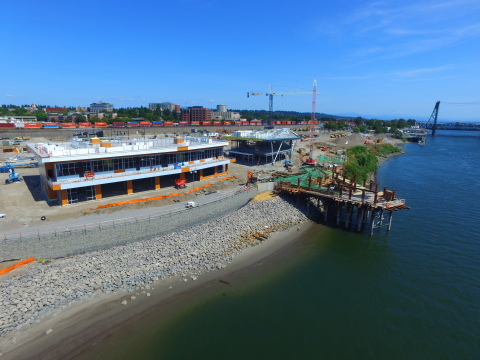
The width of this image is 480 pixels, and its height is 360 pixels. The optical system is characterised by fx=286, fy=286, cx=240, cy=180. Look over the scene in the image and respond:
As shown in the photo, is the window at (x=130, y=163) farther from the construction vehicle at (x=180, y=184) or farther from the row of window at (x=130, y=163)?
the construction vehicle at (x=180, y=184)

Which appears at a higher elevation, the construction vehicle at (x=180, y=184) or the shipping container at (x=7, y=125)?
the shipping container at (x=7, y=125)

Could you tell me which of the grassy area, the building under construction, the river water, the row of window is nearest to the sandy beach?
the river water

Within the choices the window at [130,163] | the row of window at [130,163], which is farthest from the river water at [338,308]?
the window at [130,163]

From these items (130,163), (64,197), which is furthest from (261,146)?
(64,197)

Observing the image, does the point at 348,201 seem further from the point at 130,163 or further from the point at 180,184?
the point at 130,163

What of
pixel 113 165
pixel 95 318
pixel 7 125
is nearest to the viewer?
pixel 95 318

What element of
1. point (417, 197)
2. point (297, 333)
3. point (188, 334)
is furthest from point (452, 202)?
point (188, 334)
